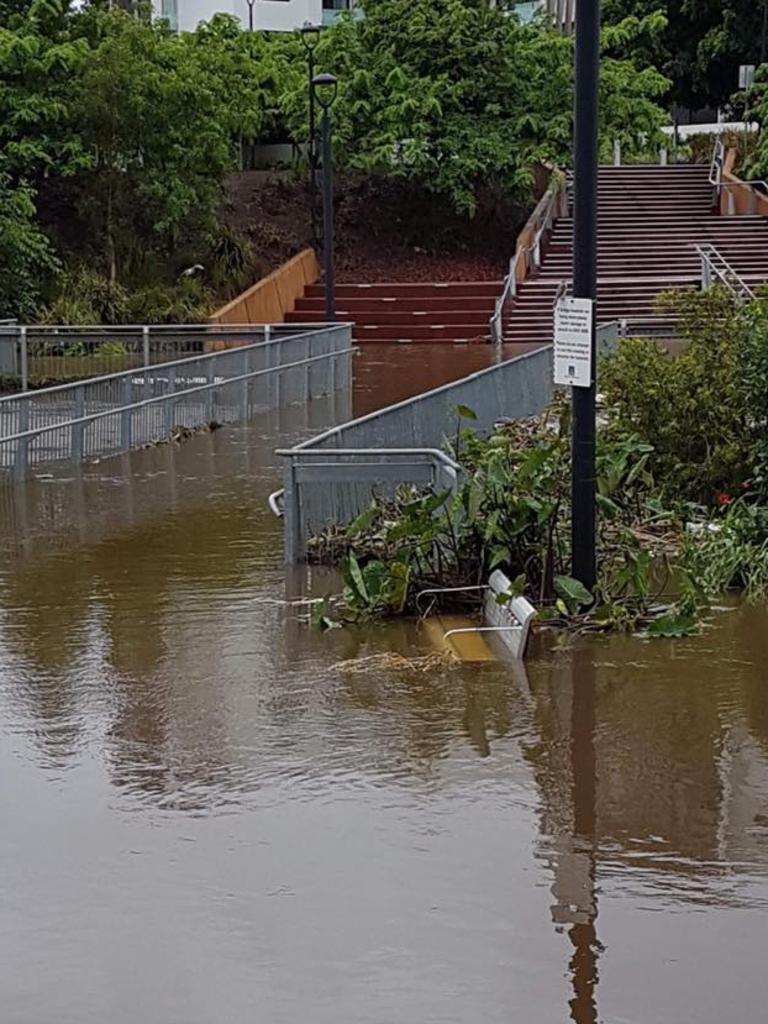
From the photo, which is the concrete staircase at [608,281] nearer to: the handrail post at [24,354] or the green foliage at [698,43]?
the green foliage at [698,43]

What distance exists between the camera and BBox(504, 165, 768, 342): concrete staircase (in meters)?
33.1

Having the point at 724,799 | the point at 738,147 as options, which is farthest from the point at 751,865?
the point at 738,147

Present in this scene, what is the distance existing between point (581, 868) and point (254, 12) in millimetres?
58263

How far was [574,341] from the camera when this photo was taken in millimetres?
8500

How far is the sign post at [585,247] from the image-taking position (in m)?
8.37

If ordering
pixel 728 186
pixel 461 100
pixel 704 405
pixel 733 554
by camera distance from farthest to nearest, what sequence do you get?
1. pixel 728 186
2. pixel 461 100
3. pixel 704 405
4. pixel 733 554

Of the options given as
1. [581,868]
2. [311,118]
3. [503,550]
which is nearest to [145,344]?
[503,550]

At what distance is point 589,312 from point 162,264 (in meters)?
27.4

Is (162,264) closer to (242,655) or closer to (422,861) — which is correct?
(242,655)

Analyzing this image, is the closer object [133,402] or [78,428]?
[78,428]

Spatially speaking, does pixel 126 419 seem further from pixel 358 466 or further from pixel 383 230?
pixel 383 230

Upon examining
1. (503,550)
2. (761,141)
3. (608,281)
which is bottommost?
(503,550)

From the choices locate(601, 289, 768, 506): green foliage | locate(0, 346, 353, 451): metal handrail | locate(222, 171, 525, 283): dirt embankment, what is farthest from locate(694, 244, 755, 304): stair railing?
locate(601, 289, 768, 506): green foliage

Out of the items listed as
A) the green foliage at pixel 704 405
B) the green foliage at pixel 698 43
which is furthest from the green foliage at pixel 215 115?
the green foliage at pixel 704 405
